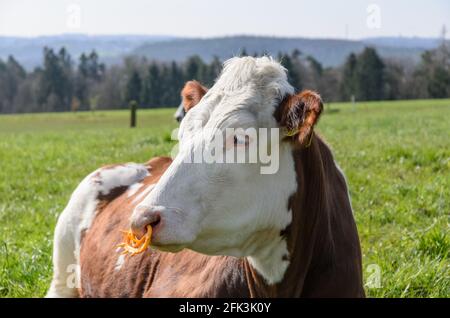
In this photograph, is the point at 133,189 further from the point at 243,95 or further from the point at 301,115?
the point at 301,115

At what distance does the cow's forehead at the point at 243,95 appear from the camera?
333 cm

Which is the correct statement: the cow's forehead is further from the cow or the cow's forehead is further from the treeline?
the treeline

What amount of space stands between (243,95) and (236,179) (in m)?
0.49

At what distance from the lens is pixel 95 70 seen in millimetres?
109062

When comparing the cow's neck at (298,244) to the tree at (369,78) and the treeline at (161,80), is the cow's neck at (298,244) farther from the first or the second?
the tree at (369,78)

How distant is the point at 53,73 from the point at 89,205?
313 feet

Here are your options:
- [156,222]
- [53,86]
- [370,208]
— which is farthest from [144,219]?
[53,86]

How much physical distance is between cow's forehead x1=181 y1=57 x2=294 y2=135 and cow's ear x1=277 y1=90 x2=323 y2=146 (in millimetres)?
98

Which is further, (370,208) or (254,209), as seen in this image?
(370,208)

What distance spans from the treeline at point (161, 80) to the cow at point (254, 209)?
67723 millimetres

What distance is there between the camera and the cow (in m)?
3.17

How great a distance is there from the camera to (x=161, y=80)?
9062 centimetres

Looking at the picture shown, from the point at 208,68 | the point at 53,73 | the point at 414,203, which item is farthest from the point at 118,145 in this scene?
the point at 53,73

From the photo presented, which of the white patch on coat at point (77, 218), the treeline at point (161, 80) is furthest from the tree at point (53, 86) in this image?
A: the white patch on coat at point (77, 218)
